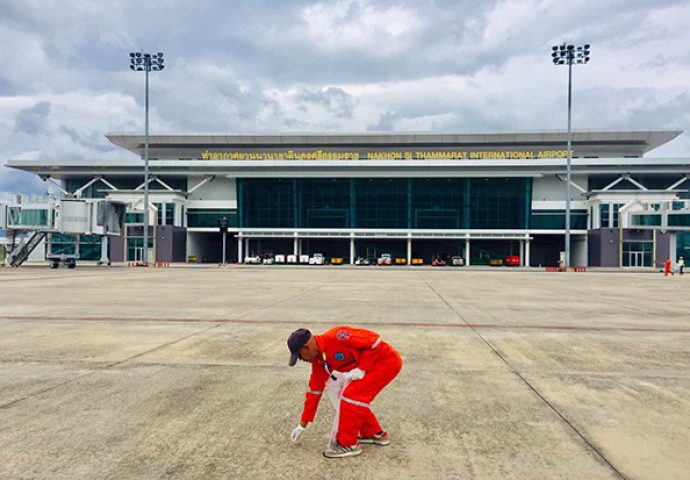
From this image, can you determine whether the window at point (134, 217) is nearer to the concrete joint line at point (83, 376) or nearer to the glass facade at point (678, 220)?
the concrete joint line at point (83, 376)

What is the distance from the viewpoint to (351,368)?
4883 mm

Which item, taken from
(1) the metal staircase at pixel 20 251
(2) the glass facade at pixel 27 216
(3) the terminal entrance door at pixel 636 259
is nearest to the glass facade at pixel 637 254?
(3) the terminal entrance door at pixel 636 259

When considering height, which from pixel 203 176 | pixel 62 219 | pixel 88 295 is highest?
pixel 203 176

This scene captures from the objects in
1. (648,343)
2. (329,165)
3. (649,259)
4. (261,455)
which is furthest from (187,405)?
(649,259)

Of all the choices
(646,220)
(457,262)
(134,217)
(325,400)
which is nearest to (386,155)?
(457,262)

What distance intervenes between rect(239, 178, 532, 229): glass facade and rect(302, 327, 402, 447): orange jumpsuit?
71.4 metres

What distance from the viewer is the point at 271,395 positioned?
6953 millimetres

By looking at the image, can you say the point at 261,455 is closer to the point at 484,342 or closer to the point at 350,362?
the point at 350,362

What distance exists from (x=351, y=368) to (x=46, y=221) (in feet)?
174

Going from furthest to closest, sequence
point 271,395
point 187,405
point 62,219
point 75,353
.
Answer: point 62,219 < point 75,353 < point 271,395 < point 187,405

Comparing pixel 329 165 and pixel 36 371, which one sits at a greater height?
pixel 329 165

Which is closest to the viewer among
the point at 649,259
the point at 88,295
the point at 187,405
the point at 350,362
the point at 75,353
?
the point at 350,362

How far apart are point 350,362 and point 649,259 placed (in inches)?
2891

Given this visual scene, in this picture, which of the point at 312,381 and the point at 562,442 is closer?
the point at 312,381
